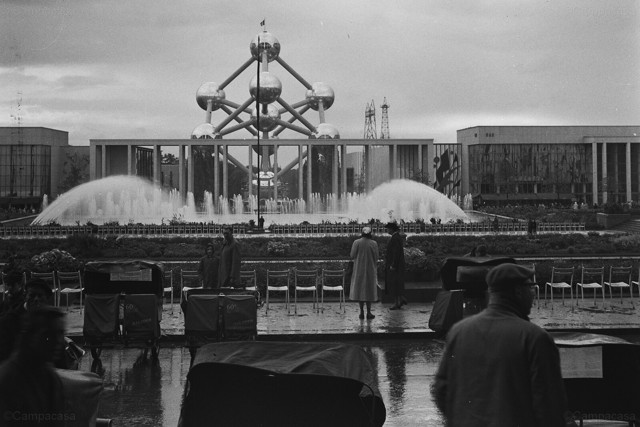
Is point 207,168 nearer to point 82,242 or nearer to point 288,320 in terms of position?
point 82,242

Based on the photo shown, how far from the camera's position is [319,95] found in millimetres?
65438

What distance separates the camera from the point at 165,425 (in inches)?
290

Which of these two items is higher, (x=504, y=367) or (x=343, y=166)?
(x=343, y=166)

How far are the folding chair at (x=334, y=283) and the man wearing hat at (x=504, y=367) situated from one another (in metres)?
10.1

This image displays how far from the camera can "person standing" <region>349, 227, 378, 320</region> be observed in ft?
44.8

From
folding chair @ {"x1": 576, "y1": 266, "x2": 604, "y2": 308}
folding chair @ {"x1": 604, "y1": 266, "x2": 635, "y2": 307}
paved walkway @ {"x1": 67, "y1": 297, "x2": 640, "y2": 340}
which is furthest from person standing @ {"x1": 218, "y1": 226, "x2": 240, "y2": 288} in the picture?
folding chair @ {"x1": 604, "y1": 266, "x2": 635, "y2": 307}

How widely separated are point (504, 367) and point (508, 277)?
50 centimetres

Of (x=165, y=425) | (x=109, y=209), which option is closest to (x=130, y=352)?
(x=165, y=425)

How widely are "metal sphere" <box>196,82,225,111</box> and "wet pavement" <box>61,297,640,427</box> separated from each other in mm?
50727

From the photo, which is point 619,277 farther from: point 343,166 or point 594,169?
point 594,169

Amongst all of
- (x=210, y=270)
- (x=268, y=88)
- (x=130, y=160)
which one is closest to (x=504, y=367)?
(x=210, y=270)

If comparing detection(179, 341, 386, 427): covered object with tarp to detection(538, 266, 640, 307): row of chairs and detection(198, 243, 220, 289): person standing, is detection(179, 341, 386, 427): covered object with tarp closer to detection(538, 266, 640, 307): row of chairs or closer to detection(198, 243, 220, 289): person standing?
detection(198, 243, 220, 289): person standing

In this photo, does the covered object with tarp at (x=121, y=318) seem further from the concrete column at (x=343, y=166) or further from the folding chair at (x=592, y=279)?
the concrete column at (x=343, y=166)

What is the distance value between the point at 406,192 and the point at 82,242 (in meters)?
33.7
